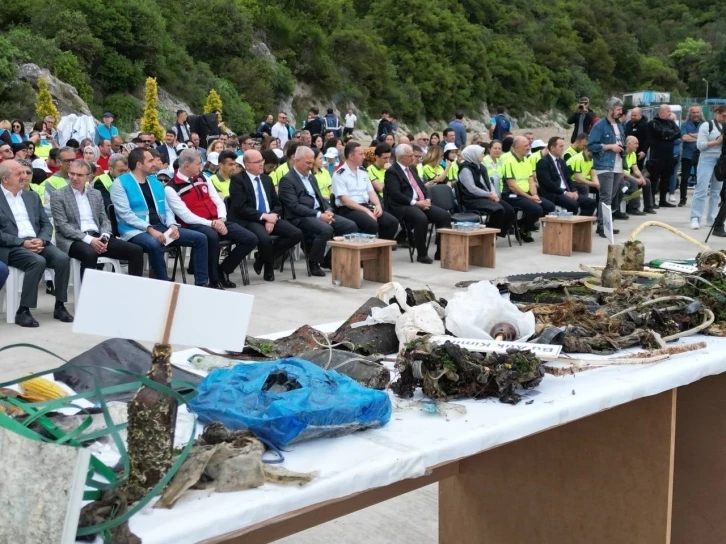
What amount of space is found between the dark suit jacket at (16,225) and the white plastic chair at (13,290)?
0.40 feet

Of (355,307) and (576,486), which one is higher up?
(576,486)

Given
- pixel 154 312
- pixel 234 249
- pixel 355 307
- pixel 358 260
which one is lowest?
pixel 355 307

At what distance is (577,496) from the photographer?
9.42 ft

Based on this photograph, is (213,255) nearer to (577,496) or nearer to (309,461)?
(577,496)

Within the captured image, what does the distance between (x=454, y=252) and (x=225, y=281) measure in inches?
97.4

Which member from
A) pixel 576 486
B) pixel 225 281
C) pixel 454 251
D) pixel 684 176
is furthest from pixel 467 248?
pixel 684 176

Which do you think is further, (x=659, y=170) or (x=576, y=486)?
(x=659, y=170)

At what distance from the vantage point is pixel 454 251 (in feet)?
30.2

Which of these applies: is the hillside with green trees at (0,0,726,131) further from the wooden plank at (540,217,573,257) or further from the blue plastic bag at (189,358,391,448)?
the blue plastic bag at (189,358,391,448)

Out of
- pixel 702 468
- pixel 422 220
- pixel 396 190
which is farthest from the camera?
pixel 396 190

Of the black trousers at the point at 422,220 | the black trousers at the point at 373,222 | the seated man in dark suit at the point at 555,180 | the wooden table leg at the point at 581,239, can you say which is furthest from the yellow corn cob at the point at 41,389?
the seated man in dark suit at the point at 555,180

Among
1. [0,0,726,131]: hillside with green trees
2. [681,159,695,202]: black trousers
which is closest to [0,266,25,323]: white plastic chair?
[681,159,695,202]: black trousers

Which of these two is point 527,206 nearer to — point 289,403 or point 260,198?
point 260,198

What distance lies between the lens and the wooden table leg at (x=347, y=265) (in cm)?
812
